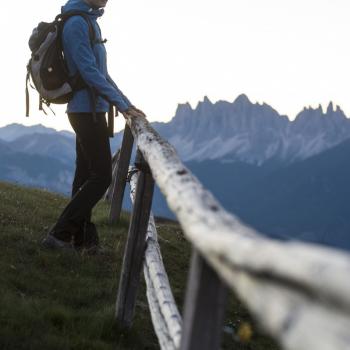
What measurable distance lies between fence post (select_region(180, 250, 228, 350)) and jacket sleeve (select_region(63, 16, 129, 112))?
535 centimetres

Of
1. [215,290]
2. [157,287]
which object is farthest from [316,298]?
[157,287]

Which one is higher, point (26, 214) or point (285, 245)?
point (285, 245)

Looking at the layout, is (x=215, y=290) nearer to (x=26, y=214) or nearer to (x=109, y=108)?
(x=109, y=108)

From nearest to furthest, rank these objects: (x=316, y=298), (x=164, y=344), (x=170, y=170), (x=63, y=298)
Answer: (x=316, y=298), (x=170, y=170), (x=164, y=344), (x=63, y=298)

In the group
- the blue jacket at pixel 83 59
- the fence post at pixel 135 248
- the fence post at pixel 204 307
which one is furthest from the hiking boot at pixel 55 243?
the fence post at pixel 204 307

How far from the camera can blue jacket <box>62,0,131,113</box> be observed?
786 cm

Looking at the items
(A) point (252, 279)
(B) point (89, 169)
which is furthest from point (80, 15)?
(A) point (252, 279)

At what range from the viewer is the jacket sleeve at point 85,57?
785 centimetres

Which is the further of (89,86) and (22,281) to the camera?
(89,86)

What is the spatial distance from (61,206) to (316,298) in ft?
45.1

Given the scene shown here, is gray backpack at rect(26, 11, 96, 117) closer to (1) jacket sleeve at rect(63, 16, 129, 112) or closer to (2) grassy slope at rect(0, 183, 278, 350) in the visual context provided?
(1) jacket sleeve at rect(63, 16, 129, 112)

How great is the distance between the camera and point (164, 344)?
423 centimetres

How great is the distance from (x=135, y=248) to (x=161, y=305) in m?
1.64

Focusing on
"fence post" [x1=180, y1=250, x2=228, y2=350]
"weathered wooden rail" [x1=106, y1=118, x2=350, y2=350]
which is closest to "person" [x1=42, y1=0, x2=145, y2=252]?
"weathered wooden rail" [x1=106, y1=118, x2=350, y2=350]
